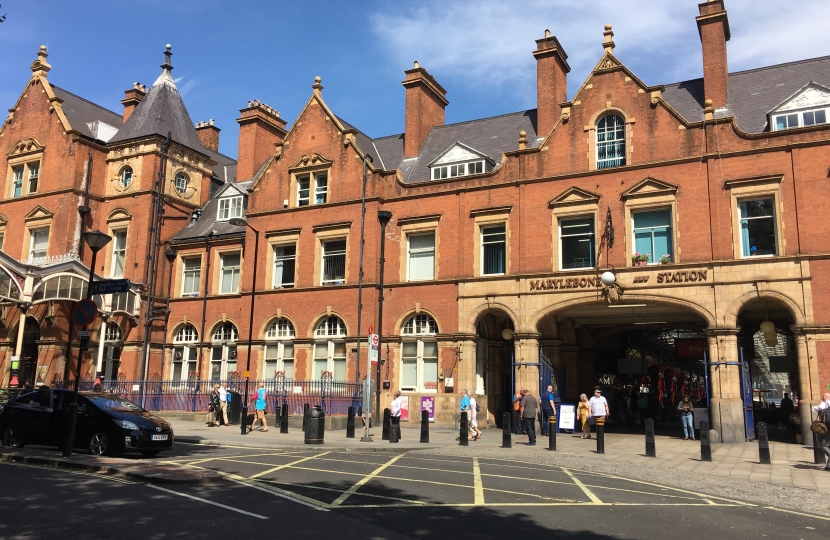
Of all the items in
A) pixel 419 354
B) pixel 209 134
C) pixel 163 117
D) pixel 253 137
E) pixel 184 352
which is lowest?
pixel 419 354

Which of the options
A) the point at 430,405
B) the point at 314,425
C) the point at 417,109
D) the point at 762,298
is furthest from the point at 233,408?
the point at 762,298

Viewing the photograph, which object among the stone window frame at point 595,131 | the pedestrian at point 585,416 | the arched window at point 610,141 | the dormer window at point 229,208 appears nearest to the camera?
the pedestrian at point 585,416

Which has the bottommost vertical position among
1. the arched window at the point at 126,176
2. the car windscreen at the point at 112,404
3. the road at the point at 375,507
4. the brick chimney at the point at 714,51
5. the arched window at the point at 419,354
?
the road at the point at 375,507

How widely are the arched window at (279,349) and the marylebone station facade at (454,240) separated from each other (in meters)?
0.10

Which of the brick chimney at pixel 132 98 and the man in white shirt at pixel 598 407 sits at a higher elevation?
the brick chimney at pixel 132 98

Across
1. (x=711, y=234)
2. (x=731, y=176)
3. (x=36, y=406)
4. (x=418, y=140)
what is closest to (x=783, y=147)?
(x=731, y=176)

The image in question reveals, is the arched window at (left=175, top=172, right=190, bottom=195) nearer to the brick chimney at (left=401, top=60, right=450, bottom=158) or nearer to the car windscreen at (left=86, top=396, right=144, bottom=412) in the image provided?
the brick chimney at (left=401, top=60, right=450, bottom=158)

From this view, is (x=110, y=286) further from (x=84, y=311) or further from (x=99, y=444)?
(x=99, y=444)

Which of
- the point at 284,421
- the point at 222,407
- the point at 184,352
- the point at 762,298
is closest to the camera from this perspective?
the point at 762,298

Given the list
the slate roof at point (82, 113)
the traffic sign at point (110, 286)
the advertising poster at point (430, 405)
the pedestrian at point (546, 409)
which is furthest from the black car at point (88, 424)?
the slate roof at point (82, 113)

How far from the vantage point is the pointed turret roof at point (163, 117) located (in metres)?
37.8

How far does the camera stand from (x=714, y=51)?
2688 cm

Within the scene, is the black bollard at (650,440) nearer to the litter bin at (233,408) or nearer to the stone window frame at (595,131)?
the stone window frame at (595,131)

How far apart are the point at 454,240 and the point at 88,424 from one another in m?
17.0
